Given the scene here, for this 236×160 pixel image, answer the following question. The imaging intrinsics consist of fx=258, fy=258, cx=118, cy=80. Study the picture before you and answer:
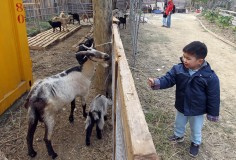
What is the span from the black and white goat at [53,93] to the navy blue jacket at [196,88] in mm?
1219

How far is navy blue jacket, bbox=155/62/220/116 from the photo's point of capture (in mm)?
3104

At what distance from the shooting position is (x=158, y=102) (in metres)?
5.16

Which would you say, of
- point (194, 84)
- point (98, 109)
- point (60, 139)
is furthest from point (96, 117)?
point (194, 84)

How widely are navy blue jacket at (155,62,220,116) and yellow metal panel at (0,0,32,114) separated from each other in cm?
270

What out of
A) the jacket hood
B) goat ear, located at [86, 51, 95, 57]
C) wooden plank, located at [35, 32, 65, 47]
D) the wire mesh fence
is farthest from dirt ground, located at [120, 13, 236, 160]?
the wire mesh fence

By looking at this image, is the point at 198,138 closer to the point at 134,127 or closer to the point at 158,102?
the point at 158,102

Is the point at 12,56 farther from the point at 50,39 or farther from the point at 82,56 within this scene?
the point at 50,39

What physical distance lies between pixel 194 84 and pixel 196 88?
55 millimetres

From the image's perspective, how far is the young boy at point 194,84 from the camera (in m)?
2.99

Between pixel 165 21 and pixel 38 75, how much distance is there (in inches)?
505

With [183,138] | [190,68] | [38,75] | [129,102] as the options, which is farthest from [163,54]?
[129,102]

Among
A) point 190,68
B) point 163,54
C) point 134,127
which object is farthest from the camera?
point 163,54

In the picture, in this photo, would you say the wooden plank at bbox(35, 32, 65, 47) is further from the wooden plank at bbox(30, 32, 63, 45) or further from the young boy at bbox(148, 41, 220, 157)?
the young boy at bbox(148, 41, 220, 157)

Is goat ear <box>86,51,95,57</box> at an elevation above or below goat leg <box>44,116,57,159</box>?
above
